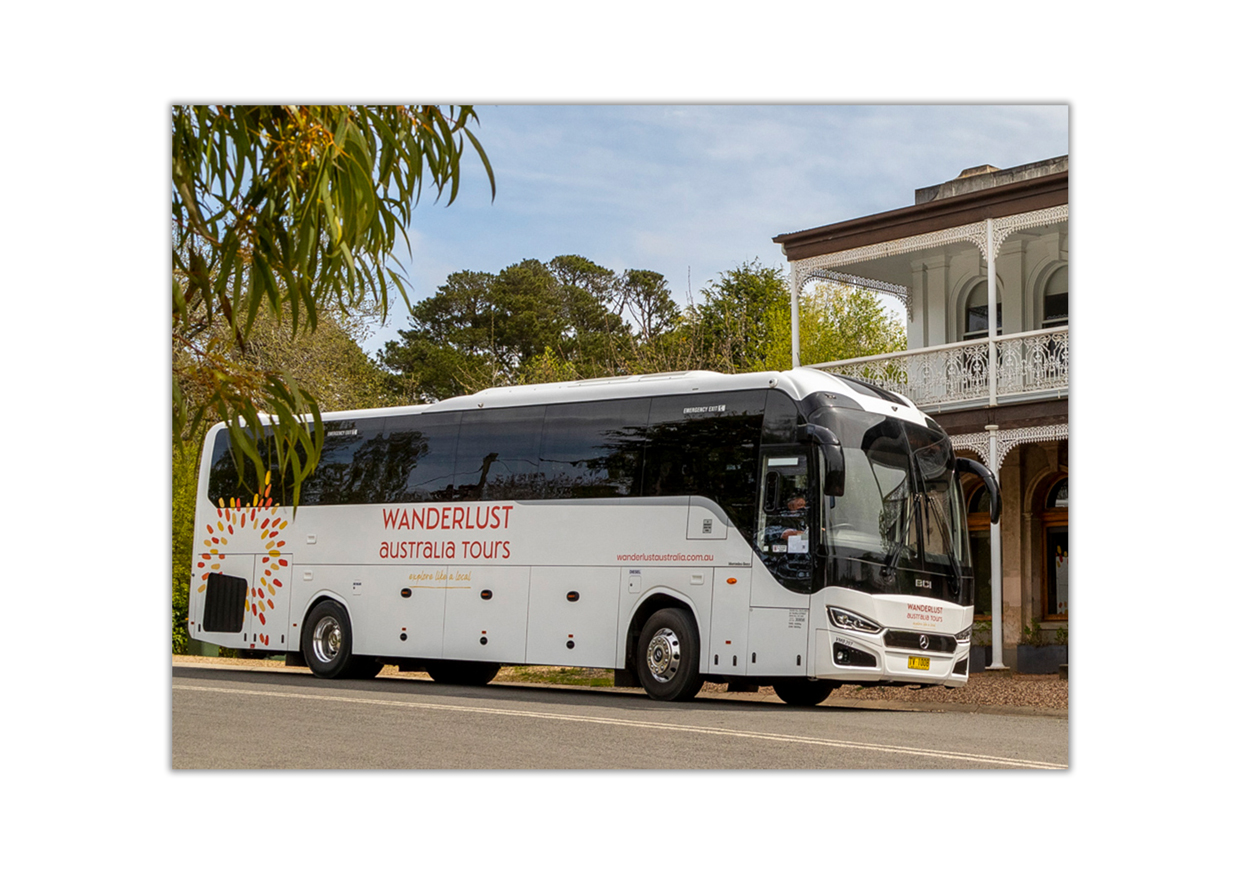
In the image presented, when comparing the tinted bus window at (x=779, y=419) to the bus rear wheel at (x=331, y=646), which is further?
the bus rear wheel at (x=331, y=646)

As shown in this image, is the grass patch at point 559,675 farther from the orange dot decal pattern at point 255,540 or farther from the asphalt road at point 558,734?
the orange dot decal pattern at point 255,540

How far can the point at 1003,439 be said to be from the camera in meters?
17.0

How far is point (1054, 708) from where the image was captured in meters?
12.1

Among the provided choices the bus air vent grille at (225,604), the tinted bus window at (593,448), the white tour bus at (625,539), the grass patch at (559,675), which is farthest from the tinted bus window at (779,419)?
the bus air vent grille at (225,604)

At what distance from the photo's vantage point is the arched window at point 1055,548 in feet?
61.1

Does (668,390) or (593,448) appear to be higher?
(668,390)

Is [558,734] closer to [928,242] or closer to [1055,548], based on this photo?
[928,242]

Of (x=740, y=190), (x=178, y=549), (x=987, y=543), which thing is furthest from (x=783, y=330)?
(x=178, y=549)

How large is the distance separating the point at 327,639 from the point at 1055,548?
A: 33.1ft

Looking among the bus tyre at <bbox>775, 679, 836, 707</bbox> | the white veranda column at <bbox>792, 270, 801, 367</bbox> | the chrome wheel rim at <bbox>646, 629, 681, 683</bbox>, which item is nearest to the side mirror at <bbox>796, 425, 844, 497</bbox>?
the bus tyre at <bbox>775, 679, 836, 707</bbox>

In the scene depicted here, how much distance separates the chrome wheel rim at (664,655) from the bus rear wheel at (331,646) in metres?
3.41

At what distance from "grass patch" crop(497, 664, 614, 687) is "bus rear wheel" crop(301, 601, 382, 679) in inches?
59.4

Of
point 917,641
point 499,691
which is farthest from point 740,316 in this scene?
point 917,641

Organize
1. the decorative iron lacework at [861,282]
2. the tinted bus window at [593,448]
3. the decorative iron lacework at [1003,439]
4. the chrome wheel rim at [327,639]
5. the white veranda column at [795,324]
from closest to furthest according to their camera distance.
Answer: the tinted bus window at [593,448] → the chrome wheel rim at [327,639] → the decorative iron lacework at [1003,439] → the white veranda column at [795,324] → the decorative iron lacework at [861,282]
